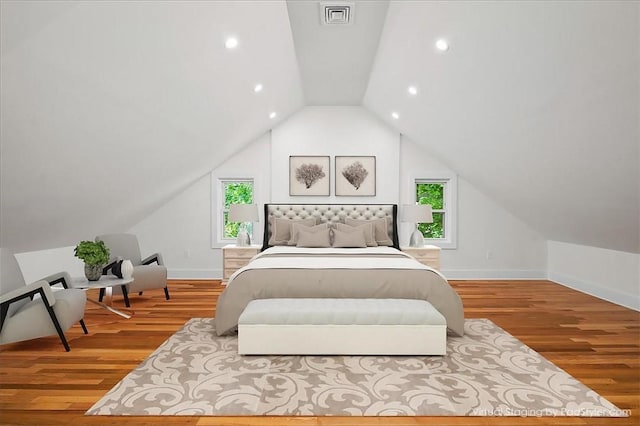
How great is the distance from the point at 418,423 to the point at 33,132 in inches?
118

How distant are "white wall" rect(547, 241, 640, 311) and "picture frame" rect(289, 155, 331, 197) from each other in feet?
12.0

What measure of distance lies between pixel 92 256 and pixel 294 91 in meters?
3.21

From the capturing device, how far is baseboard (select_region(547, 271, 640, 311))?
4.83 metres

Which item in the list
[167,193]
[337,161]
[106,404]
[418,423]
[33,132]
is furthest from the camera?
[337,161]

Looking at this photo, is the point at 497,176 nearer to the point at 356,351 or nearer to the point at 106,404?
the point at 356,351

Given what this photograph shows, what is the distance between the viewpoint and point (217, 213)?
6859mm

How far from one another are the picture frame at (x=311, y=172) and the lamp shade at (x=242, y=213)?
0.86 m

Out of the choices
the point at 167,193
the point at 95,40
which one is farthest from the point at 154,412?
the point at 167,193

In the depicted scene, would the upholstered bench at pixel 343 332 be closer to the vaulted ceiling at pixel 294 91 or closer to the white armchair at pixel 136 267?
the vaulted ceiling at pixel 294 91

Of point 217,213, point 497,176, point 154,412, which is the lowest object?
point 154,412

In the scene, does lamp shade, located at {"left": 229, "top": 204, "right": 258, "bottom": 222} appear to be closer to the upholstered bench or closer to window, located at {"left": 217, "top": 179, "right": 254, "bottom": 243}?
window, located at {"left": 217, "top": 179, "right": 254, "bottom": 243}

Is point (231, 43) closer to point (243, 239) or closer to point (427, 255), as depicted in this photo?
point (243, 239)

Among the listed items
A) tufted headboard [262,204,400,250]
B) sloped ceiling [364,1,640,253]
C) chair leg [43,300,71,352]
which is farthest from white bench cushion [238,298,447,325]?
tufted headboard [262,204,400,250]

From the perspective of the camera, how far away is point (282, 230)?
6.14 metres
